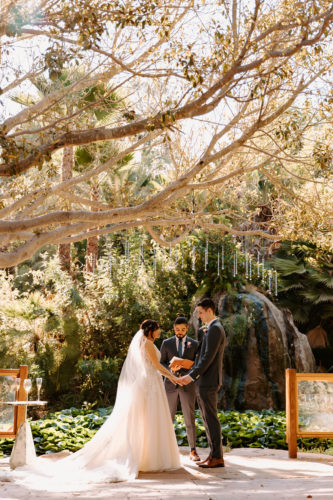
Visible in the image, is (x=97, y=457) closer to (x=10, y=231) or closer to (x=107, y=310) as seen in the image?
(x=10, y=231)

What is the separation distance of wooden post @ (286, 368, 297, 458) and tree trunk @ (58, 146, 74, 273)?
17.9ft

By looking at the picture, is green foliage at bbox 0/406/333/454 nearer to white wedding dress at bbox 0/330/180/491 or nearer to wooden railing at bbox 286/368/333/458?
wooden railing at bbox 286/368/333/458

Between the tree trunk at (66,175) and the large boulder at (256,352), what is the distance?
15.5 ft

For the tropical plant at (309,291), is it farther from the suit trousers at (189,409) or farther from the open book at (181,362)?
the suit trousers at (189,409)

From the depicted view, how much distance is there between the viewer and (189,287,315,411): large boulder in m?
15.1

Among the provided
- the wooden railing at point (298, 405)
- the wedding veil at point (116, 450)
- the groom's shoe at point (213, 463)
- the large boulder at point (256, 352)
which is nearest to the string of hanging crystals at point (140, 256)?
the large boulder at point (256, 352)

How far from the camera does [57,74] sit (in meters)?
7.14

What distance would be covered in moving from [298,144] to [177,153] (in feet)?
8.54

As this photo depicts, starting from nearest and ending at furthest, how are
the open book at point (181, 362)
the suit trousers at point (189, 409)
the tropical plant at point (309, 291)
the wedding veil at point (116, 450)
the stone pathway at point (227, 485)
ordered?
the stone pathway at point (227, 485)
the wedding veil at point (116, 450)
the suit trousers at point (189, 409)
the open book at point (181, 362)
the tropical plant at point (309, 291)

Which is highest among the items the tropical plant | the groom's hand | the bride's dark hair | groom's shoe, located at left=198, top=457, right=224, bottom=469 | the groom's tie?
the tropical plant

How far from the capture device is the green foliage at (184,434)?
31.9 ft

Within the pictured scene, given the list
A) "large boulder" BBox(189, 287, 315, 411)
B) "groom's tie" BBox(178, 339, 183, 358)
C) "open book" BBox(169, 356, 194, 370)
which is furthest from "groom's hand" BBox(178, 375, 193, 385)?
"large boulder" BBox(189, 287, 315, 411)

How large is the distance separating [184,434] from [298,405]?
6.95 ft

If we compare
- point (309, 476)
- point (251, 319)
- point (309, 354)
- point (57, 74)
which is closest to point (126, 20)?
point (57, 74)
